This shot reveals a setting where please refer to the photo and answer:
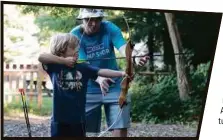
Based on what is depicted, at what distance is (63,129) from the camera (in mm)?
2773

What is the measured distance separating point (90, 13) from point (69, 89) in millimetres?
469

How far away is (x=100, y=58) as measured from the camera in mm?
2711

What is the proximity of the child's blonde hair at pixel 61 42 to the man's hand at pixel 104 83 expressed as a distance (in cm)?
25

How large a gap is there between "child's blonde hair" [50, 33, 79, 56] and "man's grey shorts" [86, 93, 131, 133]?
32cm

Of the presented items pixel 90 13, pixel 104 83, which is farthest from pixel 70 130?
pixel 90 13

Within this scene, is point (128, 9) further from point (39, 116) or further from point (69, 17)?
point (39, 116)

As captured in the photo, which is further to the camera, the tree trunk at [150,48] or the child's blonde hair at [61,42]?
the tree trunk at [150,48]

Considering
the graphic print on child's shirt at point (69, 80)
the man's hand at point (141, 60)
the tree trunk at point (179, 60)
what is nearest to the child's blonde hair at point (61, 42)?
the graphic print on child's shirt at point (69, 80)

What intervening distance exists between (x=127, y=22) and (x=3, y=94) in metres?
0.84

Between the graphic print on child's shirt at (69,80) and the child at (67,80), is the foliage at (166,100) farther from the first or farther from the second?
the graphic print on child's shirt at (69,80)

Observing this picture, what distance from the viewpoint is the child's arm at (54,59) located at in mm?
2633

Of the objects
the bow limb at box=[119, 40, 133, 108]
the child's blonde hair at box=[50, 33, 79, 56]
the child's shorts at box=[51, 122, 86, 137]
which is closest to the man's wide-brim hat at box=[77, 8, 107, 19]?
the child's blonde hair at box=[50, 33, 79, 56]

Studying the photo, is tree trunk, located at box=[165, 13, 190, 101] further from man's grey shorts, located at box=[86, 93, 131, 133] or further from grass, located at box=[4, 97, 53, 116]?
grass, located at box=[4, 97, 53, 116]

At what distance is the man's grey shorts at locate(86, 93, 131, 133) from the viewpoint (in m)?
2.74
